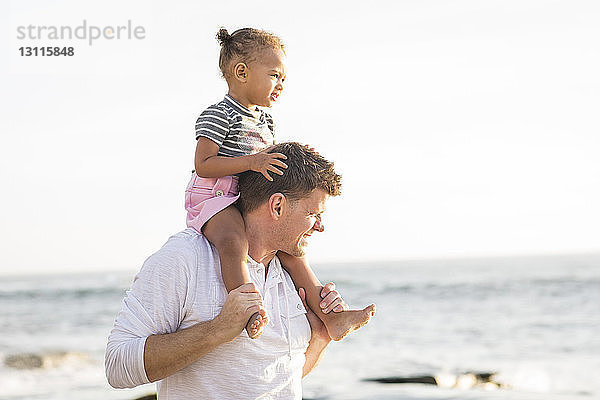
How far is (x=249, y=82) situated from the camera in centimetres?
312

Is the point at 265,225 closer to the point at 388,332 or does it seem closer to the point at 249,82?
the point at 249,82

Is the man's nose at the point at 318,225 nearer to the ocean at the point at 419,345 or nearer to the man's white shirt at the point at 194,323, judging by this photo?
the man's white shirt at the point at 194,323

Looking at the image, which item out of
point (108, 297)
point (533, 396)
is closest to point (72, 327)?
point (108, 297)

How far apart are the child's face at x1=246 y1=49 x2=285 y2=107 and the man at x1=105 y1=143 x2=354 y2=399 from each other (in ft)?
1.15

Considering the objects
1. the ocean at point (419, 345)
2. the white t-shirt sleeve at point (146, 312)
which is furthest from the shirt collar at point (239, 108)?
the ocean at point (419, 345)

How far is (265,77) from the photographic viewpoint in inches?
124

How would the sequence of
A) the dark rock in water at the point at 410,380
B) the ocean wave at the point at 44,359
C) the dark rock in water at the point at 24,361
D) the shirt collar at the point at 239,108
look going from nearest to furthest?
the shirt collar at the point at 239,108 → the dark rock in water at the point at 410,380 → the ocean wave at the point at 44,359 → the dark rock in water at the point at 24,361

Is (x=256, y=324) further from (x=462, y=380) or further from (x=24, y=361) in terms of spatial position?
(x=24, y=361)

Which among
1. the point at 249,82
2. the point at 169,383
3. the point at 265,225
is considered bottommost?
the point at 169,383

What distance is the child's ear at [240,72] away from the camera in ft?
10.3

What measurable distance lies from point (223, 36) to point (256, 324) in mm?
1186

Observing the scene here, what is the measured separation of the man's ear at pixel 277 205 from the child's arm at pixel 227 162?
0.06m

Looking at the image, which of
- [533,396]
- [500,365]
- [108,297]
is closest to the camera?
[533,396]

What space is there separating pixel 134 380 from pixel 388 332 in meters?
13.6
